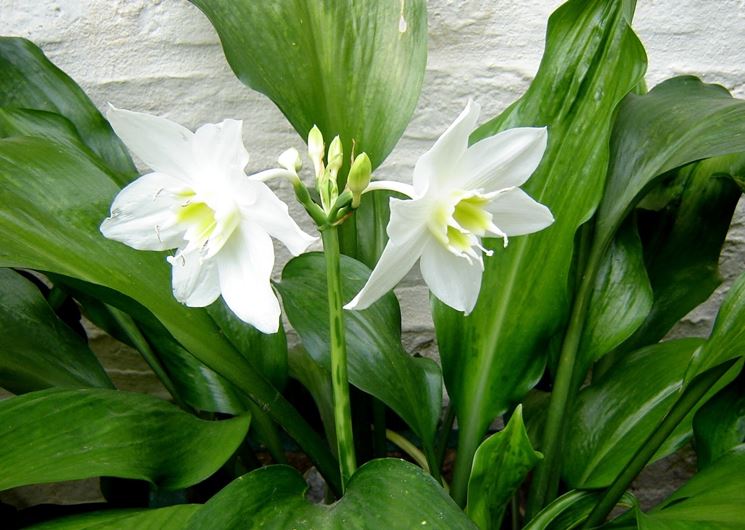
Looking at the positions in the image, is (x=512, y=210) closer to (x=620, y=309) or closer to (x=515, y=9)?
(x=620, y=309)

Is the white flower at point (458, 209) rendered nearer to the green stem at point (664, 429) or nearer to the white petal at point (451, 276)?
the white petal at point (451, 276)

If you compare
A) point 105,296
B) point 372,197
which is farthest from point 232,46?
point 105,296

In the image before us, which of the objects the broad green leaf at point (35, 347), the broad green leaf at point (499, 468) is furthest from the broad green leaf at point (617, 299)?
the broad green leaf at point (35, 347)

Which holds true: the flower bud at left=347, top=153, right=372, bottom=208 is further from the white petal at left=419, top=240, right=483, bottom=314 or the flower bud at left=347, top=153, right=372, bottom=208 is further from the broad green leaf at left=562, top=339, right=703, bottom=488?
the broad green leaf at left=562, top=339, right=703, bottom=488

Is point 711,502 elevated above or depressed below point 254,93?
below

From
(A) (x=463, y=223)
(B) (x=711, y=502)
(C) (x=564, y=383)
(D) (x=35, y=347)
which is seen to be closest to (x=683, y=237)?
(C) (x=564, y=383)

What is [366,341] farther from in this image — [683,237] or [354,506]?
[683,237]
